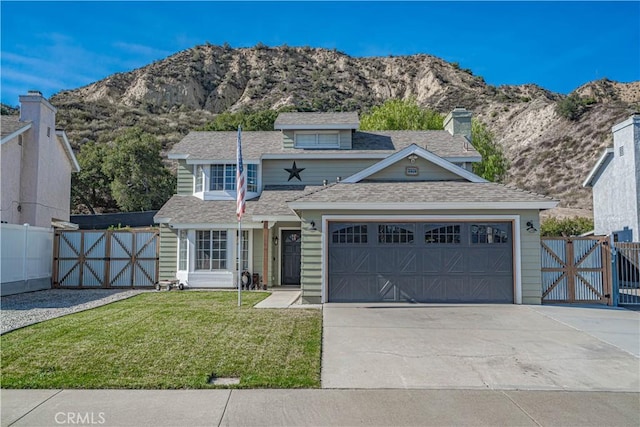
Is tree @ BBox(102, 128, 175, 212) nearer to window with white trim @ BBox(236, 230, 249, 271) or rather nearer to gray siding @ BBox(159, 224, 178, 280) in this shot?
gray siding @ BBox(159, 224, 178, 280)

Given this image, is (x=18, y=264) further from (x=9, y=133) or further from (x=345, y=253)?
(x=345, y=253)

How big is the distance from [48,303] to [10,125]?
921 centimetres

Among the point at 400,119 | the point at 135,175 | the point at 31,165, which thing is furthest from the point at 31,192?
the point at 400,119

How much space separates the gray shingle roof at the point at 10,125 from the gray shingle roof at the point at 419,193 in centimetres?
1249

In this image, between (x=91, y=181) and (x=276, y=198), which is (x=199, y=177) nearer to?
(x=276, y=198)

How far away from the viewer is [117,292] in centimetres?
1564

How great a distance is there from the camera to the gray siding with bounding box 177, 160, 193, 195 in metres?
18.6

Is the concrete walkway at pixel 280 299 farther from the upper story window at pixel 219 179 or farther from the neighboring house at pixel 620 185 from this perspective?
the neighboring house at pixel 620 185

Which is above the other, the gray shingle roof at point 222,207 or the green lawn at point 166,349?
the gray shingle roof at point 222,207

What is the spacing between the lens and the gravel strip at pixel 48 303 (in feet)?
33.0

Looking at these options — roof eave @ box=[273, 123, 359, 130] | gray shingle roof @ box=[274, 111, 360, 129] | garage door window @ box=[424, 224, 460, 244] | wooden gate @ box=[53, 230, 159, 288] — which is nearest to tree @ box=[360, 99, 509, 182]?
gray shingle roof @ box=[274, 111, 360, 129]

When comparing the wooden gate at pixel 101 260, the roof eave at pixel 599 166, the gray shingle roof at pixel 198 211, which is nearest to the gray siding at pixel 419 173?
the gray shingle roof at pixel 198 211

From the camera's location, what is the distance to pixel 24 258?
1481 cm

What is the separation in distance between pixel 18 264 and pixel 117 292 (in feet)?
10.2
